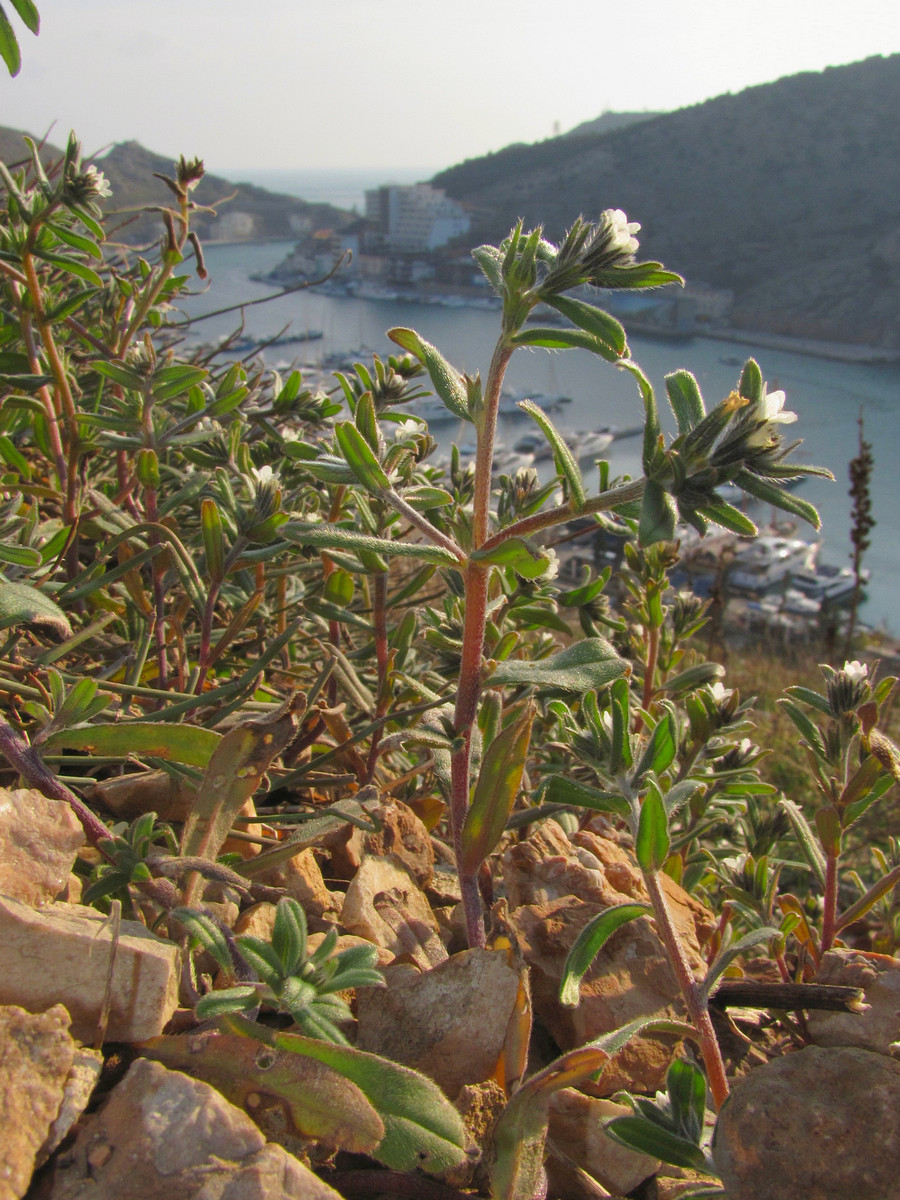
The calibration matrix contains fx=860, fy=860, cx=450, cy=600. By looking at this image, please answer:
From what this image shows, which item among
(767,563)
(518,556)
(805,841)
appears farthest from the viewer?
(767,563)

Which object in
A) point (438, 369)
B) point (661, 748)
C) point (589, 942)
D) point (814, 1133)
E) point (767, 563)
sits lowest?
point (767, 563)

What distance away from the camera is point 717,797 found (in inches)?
69.6

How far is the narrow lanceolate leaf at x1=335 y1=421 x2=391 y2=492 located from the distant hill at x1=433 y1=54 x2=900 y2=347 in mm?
64960

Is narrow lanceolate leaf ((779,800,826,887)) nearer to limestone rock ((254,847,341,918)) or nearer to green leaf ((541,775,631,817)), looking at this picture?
green leaf ((541,775,631,817))

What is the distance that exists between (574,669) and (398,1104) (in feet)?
1.82

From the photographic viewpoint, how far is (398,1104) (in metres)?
0.90

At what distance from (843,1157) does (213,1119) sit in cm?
68

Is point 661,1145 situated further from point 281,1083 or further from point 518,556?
point 518,556

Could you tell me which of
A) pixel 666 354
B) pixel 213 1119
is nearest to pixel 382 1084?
pixel 213 1119

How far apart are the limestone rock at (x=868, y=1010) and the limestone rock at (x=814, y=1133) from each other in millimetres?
195

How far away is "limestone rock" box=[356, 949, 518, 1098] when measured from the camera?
3.52ft

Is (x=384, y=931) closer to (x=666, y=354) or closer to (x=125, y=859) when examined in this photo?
(x=125, y=859)

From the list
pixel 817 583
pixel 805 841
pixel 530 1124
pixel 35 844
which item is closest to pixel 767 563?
pixel 817 583

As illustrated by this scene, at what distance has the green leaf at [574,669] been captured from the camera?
3.70 feet
